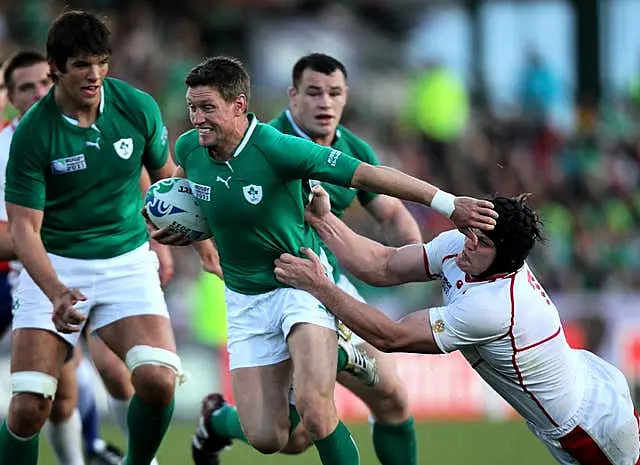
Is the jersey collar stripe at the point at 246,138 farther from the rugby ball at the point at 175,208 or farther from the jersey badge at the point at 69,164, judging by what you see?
the jersey badge at the point at 69,164

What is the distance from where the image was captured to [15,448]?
710 cm

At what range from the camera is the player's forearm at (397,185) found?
6.35 meters

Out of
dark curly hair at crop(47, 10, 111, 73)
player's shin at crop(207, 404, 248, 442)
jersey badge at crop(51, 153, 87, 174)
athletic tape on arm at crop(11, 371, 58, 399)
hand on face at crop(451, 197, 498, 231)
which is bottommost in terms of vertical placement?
player's shin at crop(207, 404, 248, 442)

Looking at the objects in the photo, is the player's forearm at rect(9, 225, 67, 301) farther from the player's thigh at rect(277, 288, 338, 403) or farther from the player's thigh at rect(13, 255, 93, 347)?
the player's thigh at rect(277, 288, 338, 403)

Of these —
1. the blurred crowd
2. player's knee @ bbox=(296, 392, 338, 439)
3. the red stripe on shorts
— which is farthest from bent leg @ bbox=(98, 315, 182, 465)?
the blurred crowd

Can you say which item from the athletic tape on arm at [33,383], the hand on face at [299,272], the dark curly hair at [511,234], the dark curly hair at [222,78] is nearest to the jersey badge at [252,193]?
the hand on face at [299,272]

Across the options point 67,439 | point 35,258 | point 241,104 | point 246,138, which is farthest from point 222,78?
point 67,439

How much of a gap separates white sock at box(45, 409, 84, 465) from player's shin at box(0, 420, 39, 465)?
1123 millimetres

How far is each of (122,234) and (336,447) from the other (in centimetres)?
170

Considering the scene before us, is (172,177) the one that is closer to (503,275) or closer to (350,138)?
(350,138)

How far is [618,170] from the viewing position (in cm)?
1836

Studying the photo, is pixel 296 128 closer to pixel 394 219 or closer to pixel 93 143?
pixel 394 219

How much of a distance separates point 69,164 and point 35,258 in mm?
532

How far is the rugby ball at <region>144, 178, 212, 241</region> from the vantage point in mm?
6832
